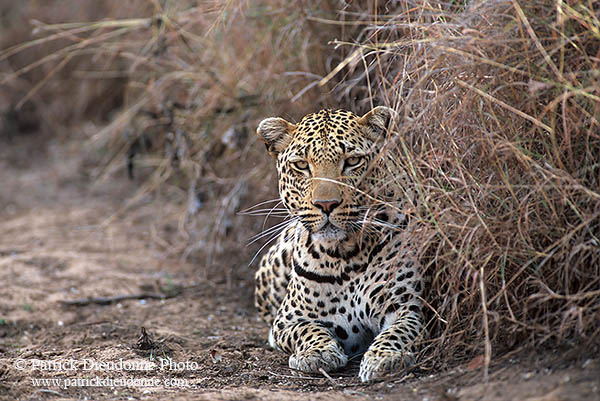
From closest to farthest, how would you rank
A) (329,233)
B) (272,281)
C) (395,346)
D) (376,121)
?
1. (395,346)
2. (329,233)
3. (376,121)
4. (272,281)

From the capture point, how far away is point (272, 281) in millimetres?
5660

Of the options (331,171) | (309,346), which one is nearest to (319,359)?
(309,346)

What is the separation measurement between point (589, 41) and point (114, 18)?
19.7 ft

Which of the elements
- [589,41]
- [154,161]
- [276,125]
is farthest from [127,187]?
[589,41]

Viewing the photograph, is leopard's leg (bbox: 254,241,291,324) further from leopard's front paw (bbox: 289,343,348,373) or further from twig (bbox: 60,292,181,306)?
leopard's front paw (bbox: 289,343,348,373)

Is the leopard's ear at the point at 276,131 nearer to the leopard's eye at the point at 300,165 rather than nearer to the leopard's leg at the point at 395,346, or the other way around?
the leopard's eye at the point at 300,165

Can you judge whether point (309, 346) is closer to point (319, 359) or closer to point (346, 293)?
point (319, 359)

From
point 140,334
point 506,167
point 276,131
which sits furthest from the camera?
point 140,334

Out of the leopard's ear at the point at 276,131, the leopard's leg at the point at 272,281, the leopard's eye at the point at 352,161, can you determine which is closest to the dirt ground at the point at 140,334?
the leopard's leg at the point at 272,281

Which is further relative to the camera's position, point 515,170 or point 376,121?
point 376,121

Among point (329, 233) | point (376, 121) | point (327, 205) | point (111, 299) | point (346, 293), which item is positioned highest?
point (376, 121)

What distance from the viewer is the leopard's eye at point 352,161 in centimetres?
446

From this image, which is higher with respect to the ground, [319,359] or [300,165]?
[300,165]

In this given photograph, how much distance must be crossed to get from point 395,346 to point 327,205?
2.77ft
